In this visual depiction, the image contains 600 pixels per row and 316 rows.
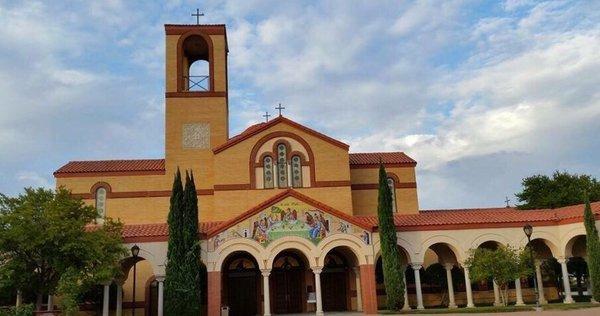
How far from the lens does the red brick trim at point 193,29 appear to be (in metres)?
36.5

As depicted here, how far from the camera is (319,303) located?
89.4 ft

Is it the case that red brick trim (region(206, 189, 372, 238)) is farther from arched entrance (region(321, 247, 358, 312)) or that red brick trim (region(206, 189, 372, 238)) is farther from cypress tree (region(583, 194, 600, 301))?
cypress tree (region(583, 194, 600, 301))

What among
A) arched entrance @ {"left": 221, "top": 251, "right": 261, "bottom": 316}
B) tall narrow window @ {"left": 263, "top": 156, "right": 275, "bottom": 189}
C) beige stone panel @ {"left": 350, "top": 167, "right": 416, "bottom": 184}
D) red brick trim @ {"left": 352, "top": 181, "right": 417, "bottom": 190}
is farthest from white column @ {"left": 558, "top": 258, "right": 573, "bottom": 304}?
tall narrow window @ {"left": 263, "top": 156, "right": 275, "bottom": 189}

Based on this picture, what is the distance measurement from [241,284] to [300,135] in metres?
9.59

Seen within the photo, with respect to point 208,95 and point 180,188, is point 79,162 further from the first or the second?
point 180,188

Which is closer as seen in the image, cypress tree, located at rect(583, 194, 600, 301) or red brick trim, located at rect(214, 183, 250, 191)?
cypress tree, located at rect(583, 194, 600, 301)

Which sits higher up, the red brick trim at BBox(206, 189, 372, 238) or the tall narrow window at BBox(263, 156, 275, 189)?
the tall narrow window at BBox(263, 156, 275, 189)

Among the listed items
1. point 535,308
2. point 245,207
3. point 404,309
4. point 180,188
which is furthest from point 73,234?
point 535,308

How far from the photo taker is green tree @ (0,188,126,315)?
22.4 m

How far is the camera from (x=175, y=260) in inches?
1007

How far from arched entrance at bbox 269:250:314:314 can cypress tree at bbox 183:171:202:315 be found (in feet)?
22.0

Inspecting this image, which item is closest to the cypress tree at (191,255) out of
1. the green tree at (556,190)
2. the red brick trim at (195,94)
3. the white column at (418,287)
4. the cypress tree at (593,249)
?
the red brick trim at (195,94)

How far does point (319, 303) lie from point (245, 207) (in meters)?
7.73

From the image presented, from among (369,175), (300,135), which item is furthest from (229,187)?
(369,175)
